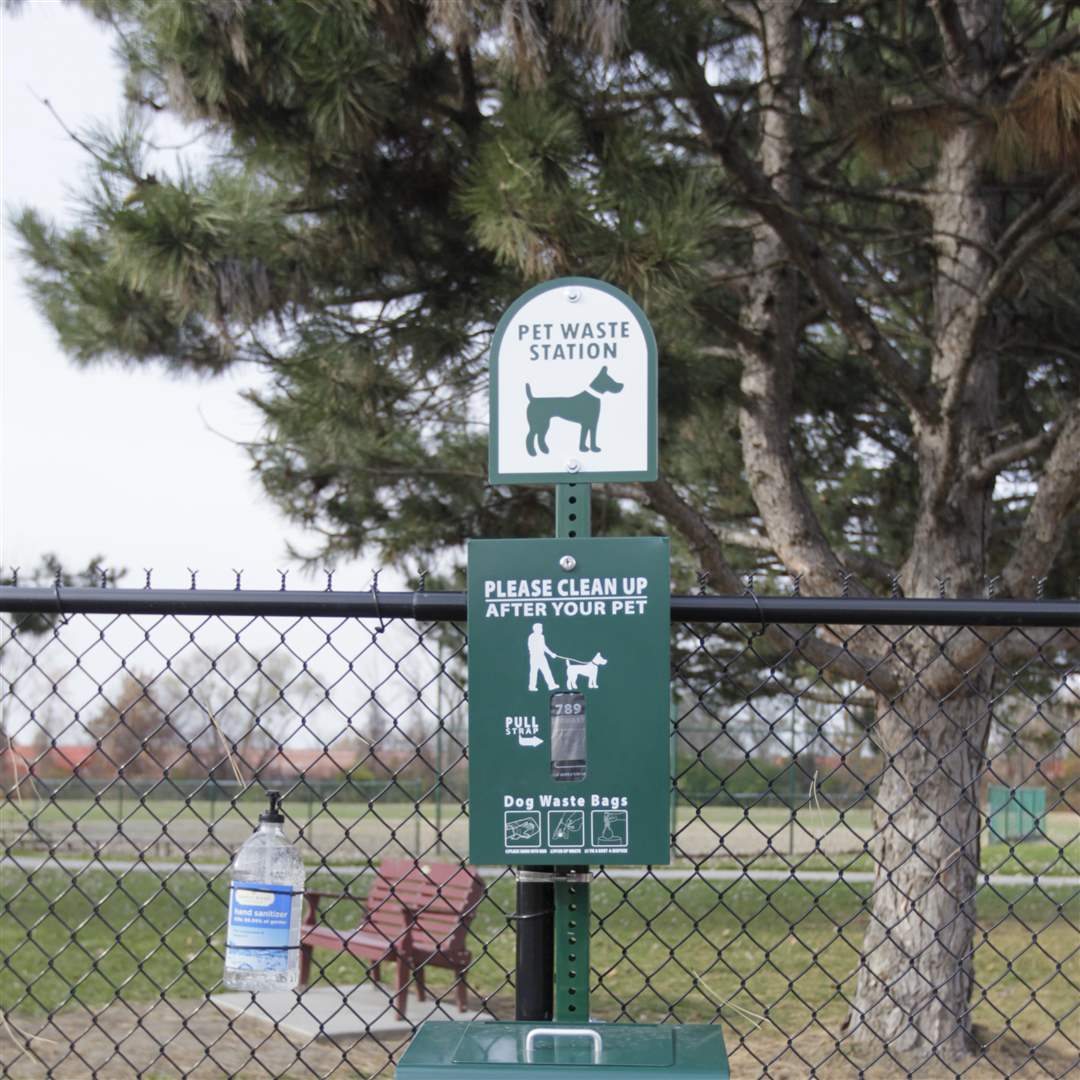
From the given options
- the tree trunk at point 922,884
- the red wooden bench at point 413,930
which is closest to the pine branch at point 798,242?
the tree trunk at point 922,884

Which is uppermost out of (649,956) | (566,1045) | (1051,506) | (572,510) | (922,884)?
(1051,506)

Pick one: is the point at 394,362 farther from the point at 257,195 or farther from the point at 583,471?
the point at 583,471

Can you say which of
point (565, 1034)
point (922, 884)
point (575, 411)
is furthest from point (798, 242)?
point (565, 1034)

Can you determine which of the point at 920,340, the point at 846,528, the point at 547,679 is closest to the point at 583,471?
the point at 547,679

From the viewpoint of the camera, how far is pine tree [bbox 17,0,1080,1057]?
4691 millimetres

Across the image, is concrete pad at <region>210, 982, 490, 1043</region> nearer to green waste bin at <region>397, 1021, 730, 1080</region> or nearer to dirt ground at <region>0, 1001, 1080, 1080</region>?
dirt ground at <region>0, 1001, 1080, 1080</region>

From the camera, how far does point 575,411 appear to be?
2043 mm

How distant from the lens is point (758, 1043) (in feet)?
21.2

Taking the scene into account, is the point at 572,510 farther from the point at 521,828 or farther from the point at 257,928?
the point at 257,928

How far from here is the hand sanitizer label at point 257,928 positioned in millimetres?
1997

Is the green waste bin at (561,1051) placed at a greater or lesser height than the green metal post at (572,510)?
lesser

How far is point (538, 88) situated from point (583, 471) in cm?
315

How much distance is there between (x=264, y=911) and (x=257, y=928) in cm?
3

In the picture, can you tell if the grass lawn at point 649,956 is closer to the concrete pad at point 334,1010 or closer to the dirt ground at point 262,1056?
the dirt ground at point 262,1056
